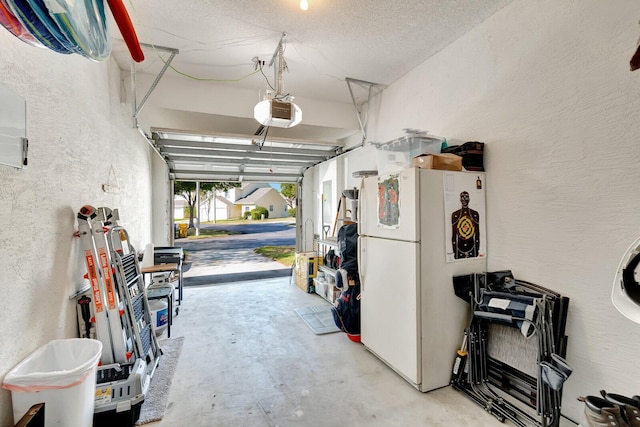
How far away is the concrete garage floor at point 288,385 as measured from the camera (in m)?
1.96

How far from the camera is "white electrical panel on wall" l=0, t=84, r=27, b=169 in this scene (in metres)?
1.31

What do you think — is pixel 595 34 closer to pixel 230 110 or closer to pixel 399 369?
pixel 399 369

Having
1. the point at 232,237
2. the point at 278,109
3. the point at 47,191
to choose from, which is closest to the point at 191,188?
the point at 232,237

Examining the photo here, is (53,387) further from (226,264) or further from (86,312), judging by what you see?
(226,264)

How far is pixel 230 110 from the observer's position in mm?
3609

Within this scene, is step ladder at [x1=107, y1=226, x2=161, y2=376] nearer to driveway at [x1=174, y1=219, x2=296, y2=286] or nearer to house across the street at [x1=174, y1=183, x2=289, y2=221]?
driveway at [x1=174, y1=219, x2=296, y2=286]

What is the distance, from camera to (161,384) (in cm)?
233

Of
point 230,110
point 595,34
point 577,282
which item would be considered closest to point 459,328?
point 577,282

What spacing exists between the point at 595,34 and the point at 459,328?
219cm

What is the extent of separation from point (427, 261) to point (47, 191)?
263 cm

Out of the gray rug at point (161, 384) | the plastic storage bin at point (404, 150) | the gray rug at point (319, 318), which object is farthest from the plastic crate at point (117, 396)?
the plastic storage bin at point (404, 150)

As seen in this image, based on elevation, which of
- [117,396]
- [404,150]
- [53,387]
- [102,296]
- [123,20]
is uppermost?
[123,20]

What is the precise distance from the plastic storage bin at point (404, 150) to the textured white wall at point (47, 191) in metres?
2.44

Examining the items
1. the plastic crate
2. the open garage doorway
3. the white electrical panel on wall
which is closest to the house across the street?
the open garage doorway
